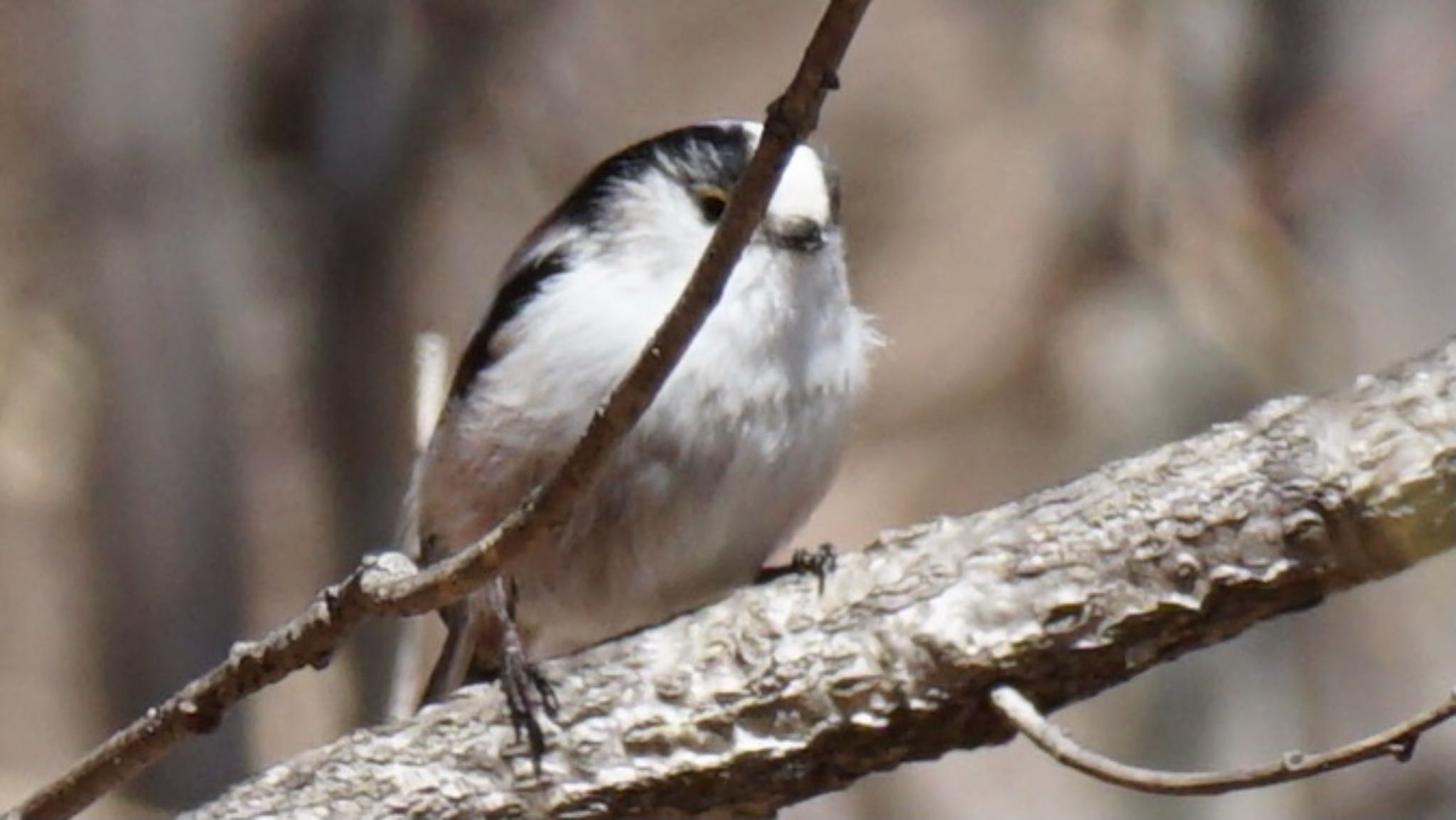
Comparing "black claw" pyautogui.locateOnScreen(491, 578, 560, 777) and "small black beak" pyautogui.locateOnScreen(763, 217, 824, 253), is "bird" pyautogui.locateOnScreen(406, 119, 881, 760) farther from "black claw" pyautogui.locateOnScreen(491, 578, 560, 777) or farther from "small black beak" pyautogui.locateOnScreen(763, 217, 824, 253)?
"black claw" pyautogui.locateOnScreen(491, 578, 560, 777)

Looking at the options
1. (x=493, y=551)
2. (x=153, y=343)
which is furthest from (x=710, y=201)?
(x=153, y=343)

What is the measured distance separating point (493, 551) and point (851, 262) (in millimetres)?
2375

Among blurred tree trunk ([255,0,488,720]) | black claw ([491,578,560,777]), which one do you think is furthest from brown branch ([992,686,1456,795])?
blurred tree trunk ([255,0,488,720])

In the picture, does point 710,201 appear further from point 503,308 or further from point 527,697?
point 527,697

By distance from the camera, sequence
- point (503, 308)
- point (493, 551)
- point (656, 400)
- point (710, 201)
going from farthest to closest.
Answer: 1. point (503, 308)
2. point (710, 201)
3. point (656, 400)
4. point (493, 551)

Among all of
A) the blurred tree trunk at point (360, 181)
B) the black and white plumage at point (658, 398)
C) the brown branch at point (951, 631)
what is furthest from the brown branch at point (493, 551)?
the blurred tree trunk at point (360, 181)

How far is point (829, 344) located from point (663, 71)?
6.08 ft

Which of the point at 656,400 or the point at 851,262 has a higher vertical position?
the point at 851,262

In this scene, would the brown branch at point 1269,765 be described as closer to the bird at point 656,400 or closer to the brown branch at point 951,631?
the brown branch at point 951,631

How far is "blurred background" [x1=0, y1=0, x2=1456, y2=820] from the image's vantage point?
3.59 m

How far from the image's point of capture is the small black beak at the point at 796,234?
7.09ft

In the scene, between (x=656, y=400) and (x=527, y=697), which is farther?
(x=656, y=400)

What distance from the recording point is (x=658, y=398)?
2104mm

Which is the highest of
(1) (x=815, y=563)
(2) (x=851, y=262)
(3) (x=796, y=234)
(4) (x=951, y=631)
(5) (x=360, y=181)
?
(5) (x=360, y=181)
